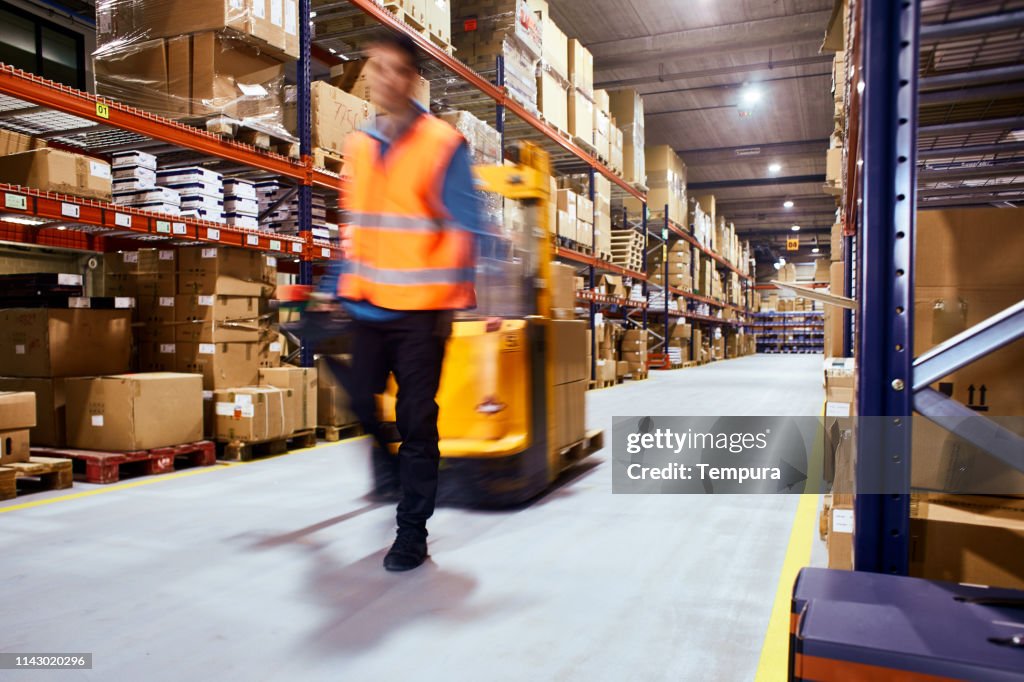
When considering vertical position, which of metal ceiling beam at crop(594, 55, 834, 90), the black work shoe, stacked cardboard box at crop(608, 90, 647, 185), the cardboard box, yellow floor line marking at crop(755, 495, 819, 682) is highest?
metal ceiling beam at crop(594, 55, 834, 90)

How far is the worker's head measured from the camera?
9.11 ft

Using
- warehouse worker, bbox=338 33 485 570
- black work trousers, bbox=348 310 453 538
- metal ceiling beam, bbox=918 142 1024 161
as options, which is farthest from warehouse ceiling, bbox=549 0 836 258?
black work trousers, bbox=348 310 453 538

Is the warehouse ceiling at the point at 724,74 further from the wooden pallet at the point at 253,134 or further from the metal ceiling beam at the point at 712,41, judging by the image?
the wooden pallet at the point at 253,134

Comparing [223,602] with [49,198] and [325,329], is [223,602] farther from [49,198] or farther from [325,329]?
[49,198]

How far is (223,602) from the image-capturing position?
256cm

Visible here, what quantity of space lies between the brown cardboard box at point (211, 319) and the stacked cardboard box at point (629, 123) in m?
9.98

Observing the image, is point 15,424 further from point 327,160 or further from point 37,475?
point 327,160

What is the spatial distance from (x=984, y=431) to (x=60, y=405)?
17.8ft

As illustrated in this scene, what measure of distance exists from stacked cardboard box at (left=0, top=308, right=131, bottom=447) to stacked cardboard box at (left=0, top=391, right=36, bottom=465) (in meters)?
0.55

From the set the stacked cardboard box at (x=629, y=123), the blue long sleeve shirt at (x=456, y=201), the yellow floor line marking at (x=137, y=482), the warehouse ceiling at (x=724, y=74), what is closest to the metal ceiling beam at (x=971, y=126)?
the blue long sleeve shirt at (x=456, y=201)

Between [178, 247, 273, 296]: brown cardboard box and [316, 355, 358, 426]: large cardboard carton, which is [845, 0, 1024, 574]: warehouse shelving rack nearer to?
[178, 247, 273, 296]: brown cardboard box

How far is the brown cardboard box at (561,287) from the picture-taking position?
4309mm

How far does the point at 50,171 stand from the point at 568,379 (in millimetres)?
3411

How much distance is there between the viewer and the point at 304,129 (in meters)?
6.26
